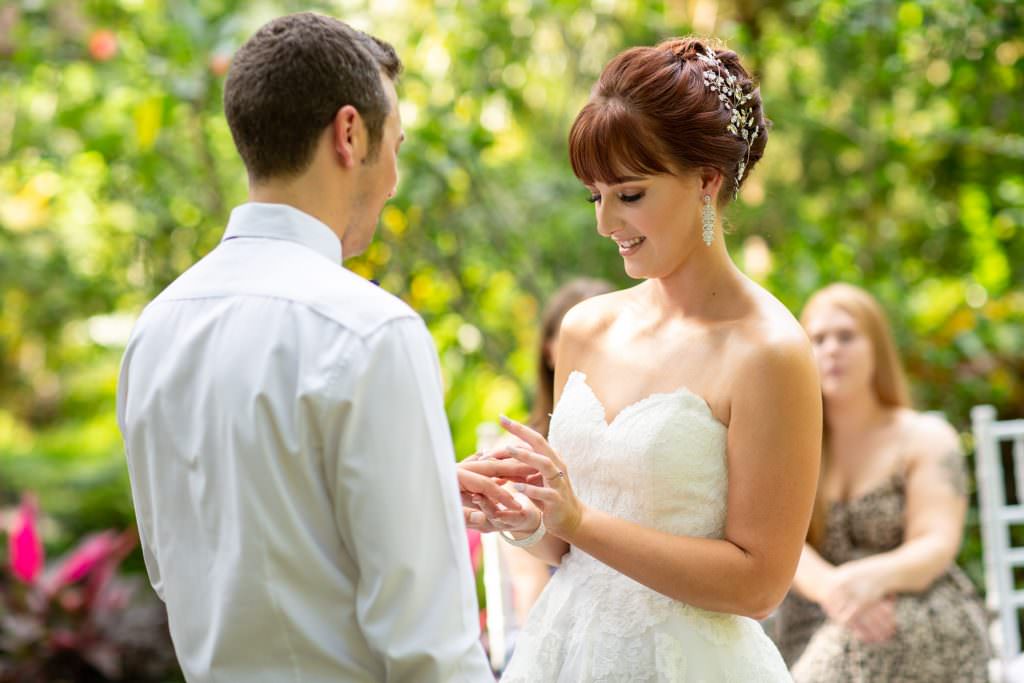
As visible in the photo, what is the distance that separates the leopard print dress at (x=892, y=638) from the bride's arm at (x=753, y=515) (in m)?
1.42

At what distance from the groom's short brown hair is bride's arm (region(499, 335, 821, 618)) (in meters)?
0.70

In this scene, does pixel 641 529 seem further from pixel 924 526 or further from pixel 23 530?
pixel 23 530

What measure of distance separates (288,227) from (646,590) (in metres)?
0.89

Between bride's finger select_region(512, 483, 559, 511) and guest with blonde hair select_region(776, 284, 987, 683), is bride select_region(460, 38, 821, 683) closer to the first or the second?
bride's finger select_region(512, 483, 559, 511)

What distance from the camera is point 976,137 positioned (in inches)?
161

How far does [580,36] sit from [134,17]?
1.77 meters

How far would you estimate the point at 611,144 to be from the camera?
6.02 feet

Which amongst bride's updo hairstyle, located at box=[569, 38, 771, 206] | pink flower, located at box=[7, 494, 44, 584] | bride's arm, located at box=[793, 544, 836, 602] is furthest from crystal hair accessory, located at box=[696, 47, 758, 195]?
pink flower, located at box=[7, 494, 44, 584]

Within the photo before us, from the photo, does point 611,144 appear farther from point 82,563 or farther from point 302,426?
point 82,563

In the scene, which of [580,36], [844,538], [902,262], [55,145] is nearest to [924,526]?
[844,538]

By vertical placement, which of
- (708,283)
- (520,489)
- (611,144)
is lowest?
(520,489)

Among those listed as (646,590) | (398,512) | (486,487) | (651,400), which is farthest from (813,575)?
(398,512)

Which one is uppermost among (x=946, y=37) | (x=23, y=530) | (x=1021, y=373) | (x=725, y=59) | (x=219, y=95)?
(x=725, y=59)

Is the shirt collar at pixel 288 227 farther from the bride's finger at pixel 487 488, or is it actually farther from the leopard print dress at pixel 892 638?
the leopard print dress at pixel 892 638
